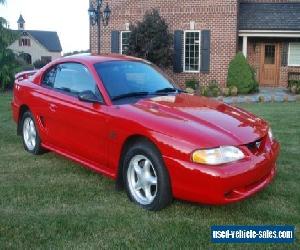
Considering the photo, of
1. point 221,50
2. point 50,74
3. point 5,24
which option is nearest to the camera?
point 50,74

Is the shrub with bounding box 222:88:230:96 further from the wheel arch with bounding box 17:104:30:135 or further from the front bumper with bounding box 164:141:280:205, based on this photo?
the front bumper with bounding box 164:141:280:205

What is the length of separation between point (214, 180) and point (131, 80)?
74.3 inches

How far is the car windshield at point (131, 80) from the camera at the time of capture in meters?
4.99

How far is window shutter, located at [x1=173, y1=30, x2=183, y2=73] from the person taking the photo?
64.0ft

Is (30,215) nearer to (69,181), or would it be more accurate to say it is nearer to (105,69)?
(69,181)

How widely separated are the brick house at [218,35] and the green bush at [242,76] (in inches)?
43.3

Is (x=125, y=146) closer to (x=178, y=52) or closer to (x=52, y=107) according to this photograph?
(x=52, y=107)

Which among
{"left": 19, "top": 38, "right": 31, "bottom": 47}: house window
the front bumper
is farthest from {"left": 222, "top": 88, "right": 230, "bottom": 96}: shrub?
{"left": 19, "top": 38, "right": 31, "bottom": 47}: house window

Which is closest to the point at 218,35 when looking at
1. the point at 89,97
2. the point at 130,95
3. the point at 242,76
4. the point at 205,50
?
the point at 205,50

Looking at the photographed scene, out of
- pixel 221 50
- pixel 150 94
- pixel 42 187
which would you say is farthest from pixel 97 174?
pixel 221 50

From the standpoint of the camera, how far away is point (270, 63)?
21.0 metres

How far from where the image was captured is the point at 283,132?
8.31 meters

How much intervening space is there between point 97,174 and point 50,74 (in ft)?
5.23

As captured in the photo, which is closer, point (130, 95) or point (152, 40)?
point (130, 95)
